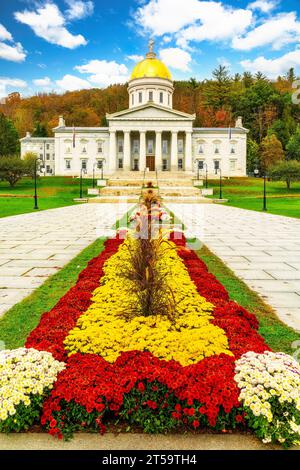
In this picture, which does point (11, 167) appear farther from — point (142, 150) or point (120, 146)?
point (120, 146)

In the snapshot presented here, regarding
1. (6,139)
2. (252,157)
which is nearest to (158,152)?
(252,157)

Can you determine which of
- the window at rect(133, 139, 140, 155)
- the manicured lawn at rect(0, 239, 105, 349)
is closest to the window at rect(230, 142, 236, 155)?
the window at rect(133, 139, 140, 155)

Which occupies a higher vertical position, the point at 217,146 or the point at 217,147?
the point at 217,146

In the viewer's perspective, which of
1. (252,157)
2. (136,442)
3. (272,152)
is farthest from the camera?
(252,157)

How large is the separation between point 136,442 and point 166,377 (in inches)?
20.7

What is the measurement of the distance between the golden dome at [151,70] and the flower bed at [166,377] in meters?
76.7

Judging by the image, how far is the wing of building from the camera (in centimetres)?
7112

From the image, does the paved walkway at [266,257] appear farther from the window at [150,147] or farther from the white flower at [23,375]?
the window at [150,147]

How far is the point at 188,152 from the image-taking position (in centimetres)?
7200

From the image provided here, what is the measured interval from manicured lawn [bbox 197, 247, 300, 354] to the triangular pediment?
62856mm

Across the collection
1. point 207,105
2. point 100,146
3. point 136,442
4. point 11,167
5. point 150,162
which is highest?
point 207,105

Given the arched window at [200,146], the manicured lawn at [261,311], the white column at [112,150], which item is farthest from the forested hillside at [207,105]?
the manicured lawn at [261,311]

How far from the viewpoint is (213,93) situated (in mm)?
97250

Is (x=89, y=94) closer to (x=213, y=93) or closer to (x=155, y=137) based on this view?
(x=213, y=93)
